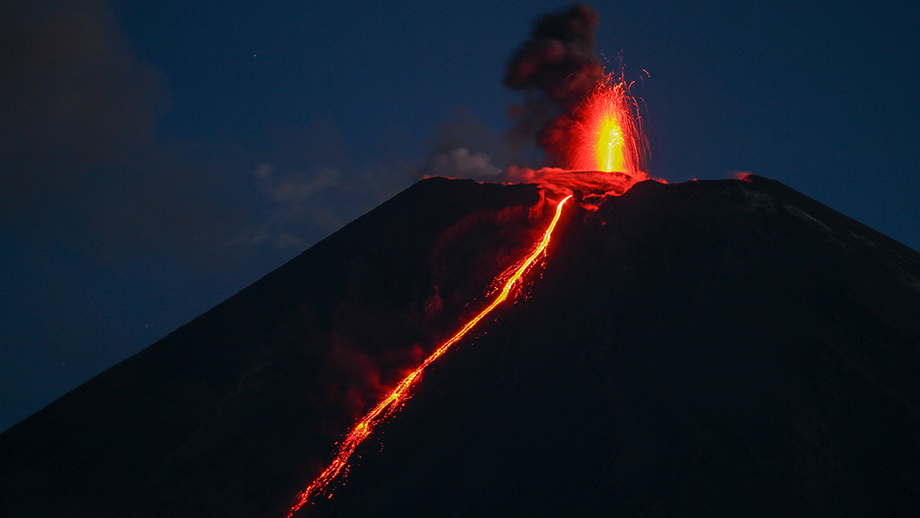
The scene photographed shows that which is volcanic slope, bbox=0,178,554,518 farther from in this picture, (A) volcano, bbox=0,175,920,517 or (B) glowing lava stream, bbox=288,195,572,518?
(B) glowing lava stream, bbox=288,195,572,518

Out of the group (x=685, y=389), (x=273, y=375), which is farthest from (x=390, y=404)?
(x=685, y=389)

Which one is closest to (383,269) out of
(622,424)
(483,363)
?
(483,363)

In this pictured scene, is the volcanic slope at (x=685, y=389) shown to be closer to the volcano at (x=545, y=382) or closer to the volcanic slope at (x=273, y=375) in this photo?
the volcano at (x=545, y=382)

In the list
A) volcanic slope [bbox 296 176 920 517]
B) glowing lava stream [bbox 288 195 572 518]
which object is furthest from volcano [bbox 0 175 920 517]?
glowing lava stream [bbox 288 195 572 518]

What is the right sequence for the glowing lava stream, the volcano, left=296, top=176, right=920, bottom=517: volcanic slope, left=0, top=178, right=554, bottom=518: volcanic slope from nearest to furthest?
left=296, top=176, right=920, bottom=517: volcanic slope
the volcano
left=0, top=178, right=554, bottom=518: volcanic slope
the glowing lava stream

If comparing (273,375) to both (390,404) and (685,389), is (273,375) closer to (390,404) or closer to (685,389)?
(390,404)
